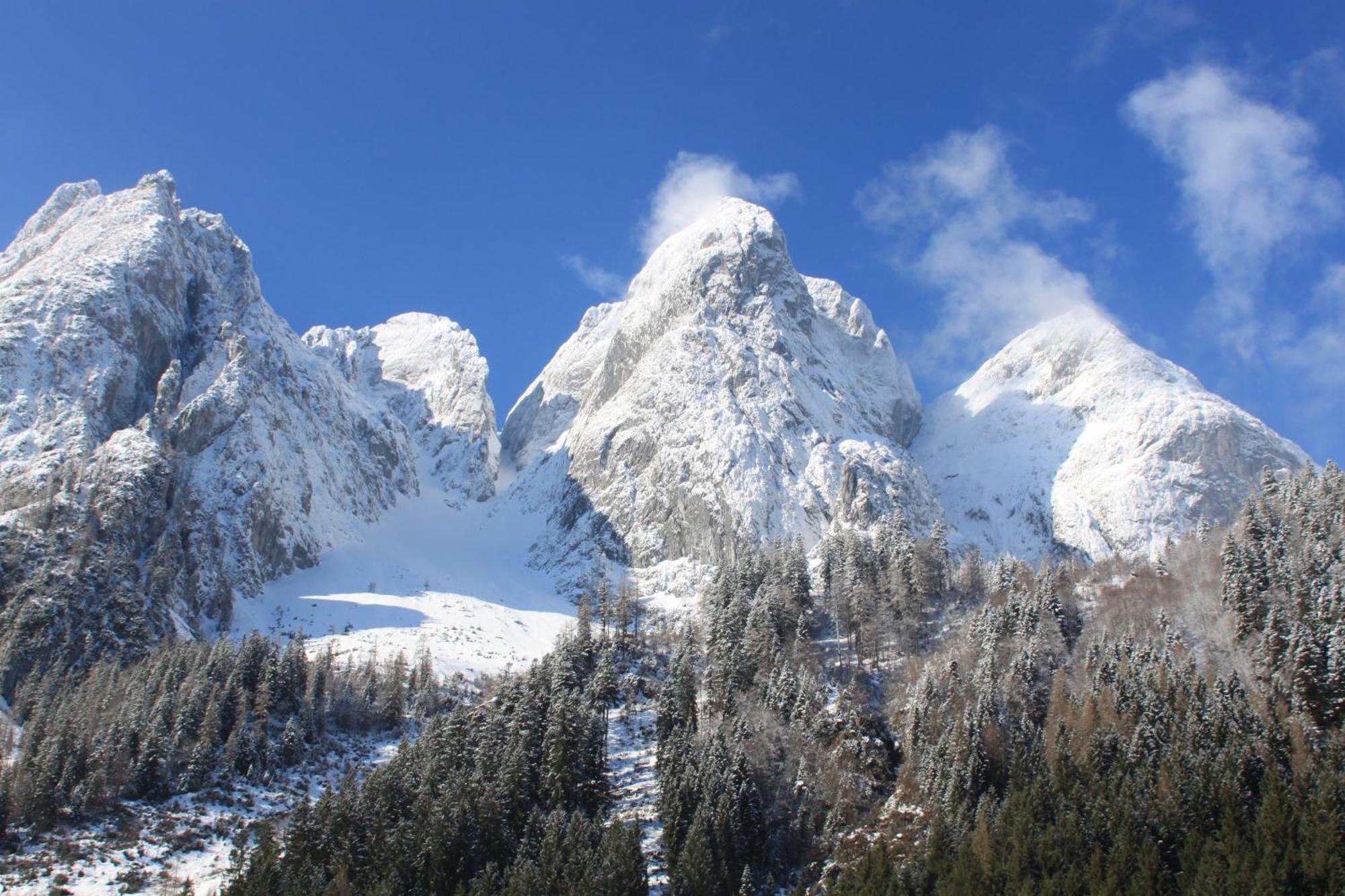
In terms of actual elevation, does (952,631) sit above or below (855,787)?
above

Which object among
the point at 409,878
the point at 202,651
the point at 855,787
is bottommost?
the point at 409,878

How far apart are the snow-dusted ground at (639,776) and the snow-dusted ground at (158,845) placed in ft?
95.9

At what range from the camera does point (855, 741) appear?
102 metres

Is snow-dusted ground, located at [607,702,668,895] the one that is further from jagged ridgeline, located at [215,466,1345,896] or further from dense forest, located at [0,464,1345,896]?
jagged ridgeline, located at [215,466,1345,896]

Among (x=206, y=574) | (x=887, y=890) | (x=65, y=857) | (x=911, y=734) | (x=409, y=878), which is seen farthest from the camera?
(x=206, y=574)

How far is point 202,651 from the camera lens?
13288 centimetres

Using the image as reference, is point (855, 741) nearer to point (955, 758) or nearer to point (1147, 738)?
point (955, 758)

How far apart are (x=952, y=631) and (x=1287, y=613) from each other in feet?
128

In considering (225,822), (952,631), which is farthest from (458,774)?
(952,631)

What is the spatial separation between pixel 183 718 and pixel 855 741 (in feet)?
242

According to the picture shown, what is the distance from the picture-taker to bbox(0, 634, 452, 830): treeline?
335ft

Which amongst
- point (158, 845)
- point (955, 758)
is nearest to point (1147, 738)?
point (955, 758)

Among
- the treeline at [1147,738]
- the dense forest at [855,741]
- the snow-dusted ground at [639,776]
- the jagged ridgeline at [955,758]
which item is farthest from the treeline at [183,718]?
the treeline at [1147,738]

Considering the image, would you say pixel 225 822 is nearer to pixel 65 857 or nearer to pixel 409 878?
pixel 65 857
